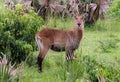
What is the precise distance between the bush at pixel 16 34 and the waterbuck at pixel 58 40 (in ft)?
0.81

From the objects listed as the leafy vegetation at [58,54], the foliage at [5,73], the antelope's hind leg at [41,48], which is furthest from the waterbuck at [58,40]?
the foliage at [5,73]

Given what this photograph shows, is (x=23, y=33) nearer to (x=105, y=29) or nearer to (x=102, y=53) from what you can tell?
(x=102, y=53)

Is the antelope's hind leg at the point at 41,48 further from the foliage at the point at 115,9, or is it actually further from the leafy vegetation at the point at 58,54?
the foliage at the point at 115,9

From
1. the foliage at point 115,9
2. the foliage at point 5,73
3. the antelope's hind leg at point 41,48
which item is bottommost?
the foliage at point 115,9

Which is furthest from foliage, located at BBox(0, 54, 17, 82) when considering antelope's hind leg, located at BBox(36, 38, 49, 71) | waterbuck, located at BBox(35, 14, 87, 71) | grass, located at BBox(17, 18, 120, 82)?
antelope's hind leg, located at BBox(36, 38, 49, 71)

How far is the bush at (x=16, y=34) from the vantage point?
8.07 metres

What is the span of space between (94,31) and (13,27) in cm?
422

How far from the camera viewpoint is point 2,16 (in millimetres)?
8164

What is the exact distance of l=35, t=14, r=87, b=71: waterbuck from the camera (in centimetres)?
812

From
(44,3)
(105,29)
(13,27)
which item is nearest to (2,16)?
(13,27)

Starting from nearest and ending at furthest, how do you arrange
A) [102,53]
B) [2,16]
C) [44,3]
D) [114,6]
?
1. [2,16]
2. [102,53]
3. [44,3]
4. [114,6]

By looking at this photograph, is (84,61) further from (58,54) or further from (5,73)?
(58,54)

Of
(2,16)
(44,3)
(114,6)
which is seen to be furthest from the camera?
(114,6)

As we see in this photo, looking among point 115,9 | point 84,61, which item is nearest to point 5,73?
point 84,61
